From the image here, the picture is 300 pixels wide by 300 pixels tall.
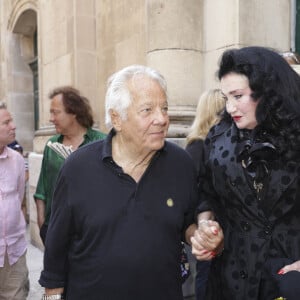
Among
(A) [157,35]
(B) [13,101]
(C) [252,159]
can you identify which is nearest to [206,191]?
(C) [252,159]

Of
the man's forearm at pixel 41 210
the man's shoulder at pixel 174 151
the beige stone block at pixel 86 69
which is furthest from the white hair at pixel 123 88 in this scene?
the beige stone block at pixel 86 69

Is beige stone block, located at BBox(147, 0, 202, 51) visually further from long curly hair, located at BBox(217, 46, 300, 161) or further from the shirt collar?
long curly hair, located at BBox(217, 46, 300, 161)

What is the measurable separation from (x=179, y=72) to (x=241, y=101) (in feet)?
8.73

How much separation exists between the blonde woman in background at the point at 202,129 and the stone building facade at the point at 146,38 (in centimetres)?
92

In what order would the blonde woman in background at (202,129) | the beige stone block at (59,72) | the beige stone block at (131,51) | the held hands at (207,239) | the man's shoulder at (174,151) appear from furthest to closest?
the beige stone block at (59,72)
the beige stone block at (131,51)
the blonde woman in background at (202,129)
the man's shoulder at (174,151)
the held hands at (207,239)

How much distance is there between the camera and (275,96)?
6.25 feet

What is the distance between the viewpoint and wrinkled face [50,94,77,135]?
143 inches

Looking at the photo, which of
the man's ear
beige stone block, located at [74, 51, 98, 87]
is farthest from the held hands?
beige stone block, located at [74, 51, 98, 87]

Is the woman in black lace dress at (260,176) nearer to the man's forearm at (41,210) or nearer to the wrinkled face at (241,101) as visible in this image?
the wrinkled face at (241,101)

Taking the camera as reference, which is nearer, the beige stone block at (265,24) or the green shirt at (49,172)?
the green shirt at (49,172)

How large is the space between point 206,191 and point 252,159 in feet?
1.15

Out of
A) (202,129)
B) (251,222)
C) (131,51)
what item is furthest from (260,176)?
(131,51)

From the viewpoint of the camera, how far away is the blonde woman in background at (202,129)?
330 cm

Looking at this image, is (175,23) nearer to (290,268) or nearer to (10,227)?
(10,227)
